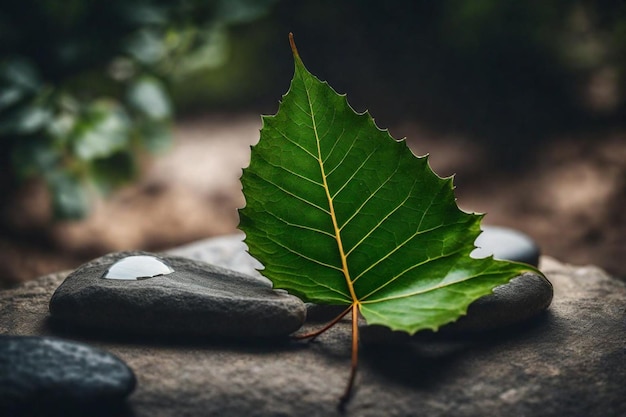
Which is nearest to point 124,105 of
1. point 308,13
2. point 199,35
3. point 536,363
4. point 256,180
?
point 199,35

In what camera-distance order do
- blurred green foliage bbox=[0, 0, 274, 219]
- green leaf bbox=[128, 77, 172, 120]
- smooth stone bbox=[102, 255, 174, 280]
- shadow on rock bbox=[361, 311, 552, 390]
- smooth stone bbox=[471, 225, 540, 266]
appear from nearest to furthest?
shadow on rock bbox=[361, 311, 552, 390] < smooth stone bbox=[102, 255, 174, 280] < smooth stone bbox=[471, 225, 540, 266] < blurred green foliage bbox=[0, 0, 274, 219] < green leaf bbox=[128, 77, 172, 120]

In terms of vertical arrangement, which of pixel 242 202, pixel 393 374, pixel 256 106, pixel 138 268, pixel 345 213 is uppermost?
pixel 256 106

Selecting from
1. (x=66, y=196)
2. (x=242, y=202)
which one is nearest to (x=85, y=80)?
(x=66, y=196)

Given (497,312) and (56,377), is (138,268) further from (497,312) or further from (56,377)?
(497,312)

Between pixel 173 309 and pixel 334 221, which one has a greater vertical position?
pixel 334 221

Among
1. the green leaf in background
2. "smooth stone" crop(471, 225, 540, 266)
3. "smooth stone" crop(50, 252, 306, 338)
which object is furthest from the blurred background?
the green leaf in background

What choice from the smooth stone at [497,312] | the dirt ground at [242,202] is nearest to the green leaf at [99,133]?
the dirt ground at [242,202]

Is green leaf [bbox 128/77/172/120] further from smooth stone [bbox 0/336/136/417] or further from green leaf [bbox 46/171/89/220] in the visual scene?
smooth stone [bbox 0/336/136/417]
